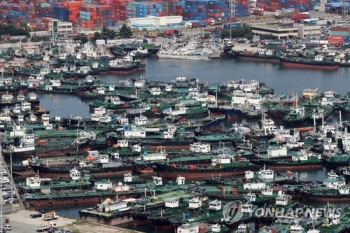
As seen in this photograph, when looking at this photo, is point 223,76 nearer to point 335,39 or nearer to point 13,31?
point 335,39

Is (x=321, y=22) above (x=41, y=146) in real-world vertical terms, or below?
above

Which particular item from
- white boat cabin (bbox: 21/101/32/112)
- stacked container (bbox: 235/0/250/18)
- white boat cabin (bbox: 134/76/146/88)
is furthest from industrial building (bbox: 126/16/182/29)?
white boat cabin (bbox: 21/101/32/112)

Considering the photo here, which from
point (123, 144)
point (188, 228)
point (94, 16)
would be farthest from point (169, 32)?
point (188, 228)

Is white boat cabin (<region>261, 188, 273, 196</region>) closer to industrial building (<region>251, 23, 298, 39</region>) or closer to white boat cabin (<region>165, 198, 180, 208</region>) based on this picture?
white boat cabin (<region>165, 198, 180, 208</region>)

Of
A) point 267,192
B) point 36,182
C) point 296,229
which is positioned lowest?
point 36,182

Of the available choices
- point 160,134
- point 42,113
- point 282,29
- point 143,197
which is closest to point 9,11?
point 282,29

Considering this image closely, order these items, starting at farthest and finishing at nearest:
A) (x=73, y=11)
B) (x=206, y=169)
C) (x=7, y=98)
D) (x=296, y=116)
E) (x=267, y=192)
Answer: (x=73, y=11) < (x=7, y=98) < (x=296, y=116) < (x=206, y=169) < (x=267, y=192)

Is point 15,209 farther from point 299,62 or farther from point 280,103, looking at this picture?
point 299,62
